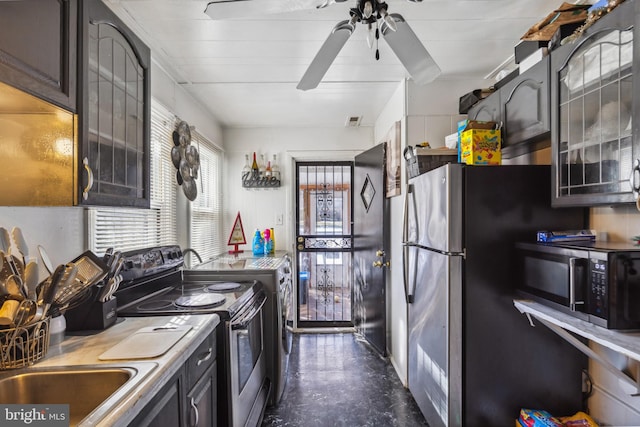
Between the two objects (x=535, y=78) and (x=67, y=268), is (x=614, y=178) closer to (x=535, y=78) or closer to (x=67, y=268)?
(x=535, y=78)

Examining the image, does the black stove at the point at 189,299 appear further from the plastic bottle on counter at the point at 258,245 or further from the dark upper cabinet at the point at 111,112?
the plastic bottle on counter at the point at 258,245

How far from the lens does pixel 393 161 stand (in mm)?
2701

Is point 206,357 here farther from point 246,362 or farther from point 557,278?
point 557,278

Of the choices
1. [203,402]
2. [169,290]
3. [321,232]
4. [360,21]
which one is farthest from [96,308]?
[321,232]

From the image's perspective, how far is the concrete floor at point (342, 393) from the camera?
2102mm

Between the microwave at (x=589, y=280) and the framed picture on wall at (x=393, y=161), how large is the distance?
50.4 inches

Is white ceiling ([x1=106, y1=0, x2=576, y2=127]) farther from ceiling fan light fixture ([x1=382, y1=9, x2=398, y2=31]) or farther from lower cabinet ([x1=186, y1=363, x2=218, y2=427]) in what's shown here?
lower cabinet ([x1=186, y1=363, x2=218, y2=427])

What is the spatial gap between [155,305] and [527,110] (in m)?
2.09

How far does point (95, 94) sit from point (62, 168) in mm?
285

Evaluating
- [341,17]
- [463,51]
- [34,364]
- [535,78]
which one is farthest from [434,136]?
[34,364]

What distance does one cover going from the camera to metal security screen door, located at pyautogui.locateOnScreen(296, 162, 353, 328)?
12.4ft

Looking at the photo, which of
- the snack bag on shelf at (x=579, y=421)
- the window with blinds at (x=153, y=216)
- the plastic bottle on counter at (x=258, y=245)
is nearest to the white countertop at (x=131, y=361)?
the window with blinds at (x=153, y=216)

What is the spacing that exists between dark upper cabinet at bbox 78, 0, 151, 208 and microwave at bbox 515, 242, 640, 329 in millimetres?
1730

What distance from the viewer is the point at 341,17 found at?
162cm
